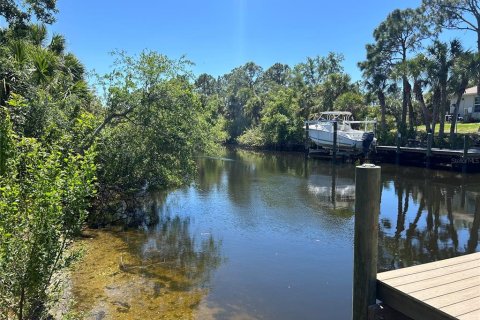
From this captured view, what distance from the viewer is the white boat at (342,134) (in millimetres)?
32312

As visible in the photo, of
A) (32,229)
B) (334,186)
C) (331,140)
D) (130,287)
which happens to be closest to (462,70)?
(331,140)

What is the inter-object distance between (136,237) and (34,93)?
5178mm

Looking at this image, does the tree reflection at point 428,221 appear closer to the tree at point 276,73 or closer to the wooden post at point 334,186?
the wooden post at point 334,186

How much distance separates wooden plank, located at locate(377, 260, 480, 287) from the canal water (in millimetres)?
2768

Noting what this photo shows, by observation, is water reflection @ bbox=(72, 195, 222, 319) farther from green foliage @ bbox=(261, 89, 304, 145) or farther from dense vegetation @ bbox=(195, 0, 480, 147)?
green foliage @ bbox=(261, 89, 304, 145)

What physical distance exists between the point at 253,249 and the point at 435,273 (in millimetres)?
6746

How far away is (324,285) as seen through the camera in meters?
8.69

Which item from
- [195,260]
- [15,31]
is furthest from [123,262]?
[15,31]

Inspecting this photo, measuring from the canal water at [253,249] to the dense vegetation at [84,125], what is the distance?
5.57 ft

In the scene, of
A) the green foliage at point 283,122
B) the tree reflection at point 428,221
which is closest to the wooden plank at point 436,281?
the tree reflection at point 428,221

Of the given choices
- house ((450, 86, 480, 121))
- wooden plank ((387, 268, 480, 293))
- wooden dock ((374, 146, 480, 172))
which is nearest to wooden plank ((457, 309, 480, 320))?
wooden plank ((387, 268, 480, 293))

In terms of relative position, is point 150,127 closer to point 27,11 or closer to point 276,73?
point 27,11

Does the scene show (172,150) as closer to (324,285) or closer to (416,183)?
(324,285)

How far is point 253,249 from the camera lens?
11.3 m
